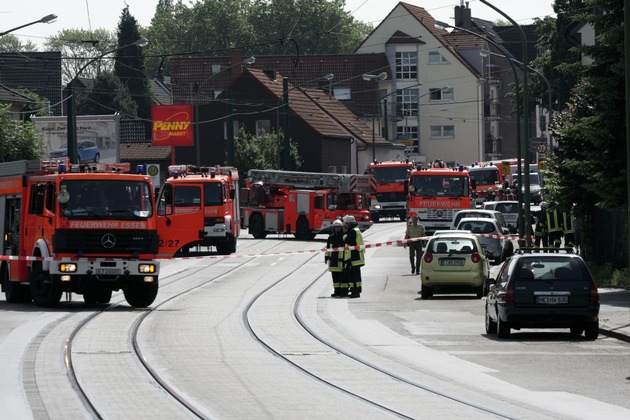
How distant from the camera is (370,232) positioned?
6350cm

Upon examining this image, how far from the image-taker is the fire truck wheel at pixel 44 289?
26.1 meters

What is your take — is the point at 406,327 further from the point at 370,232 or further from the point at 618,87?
the point at 370,232

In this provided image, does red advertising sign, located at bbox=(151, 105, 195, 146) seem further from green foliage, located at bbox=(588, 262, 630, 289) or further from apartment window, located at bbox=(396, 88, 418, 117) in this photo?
apartment window, located at bbox=(396, 88, 418, 117)

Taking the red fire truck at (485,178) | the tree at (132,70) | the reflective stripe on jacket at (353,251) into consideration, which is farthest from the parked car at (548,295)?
the tree at (132,70)

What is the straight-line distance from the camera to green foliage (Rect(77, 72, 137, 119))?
11231cm

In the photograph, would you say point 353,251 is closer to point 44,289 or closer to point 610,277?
point 610,277

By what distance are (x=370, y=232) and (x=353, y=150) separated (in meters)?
38.7

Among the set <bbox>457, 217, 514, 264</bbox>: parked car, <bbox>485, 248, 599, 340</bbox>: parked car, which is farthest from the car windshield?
<bbox>457, 217, 514, 264</bbox>: parked car

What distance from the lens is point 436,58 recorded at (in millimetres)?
115625

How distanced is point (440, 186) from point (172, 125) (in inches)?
900

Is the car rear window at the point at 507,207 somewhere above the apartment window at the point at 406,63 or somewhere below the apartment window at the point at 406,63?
below

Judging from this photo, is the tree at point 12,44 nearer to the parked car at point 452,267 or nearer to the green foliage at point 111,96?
the green foliage at point 111,96

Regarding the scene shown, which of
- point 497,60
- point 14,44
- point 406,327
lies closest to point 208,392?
point 406,327

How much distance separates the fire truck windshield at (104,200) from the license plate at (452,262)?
23.2ft
